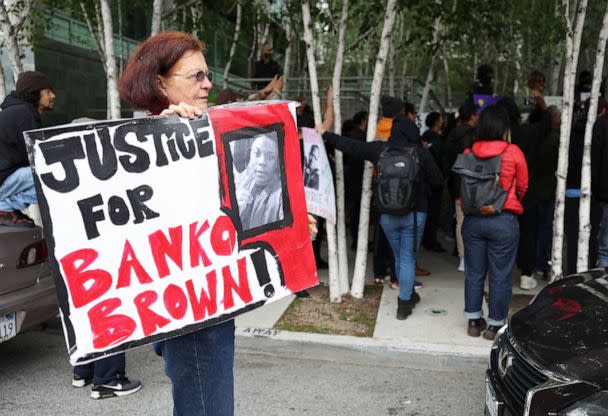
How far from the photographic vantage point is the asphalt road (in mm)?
4312

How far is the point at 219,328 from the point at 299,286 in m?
0.39

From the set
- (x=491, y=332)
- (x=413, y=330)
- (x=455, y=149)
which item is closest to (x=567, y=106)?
(x=491, y=332)

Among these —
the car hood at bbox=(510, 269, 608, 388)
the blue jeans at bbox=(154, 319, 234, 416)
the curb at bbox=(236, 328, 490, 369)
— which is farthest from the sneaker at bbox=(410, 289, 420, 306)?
the blue jeans at bbox=(154, 319, 234, 416)

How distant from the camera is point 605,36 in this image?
5.66 metres

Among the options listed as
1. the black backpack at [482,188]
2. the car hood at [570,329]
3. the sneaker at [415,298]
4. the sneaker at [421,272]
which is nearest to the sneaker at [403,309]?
the sneaker at [415,298]

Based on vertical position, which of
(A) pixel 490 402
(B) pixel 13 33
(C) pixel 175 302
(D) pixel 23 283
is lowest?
(A) pixel 490 402

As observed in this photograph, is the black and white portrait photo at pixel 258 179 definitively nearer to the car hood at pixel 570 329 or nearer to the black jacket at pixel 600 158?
the car hood at pixel 570 329

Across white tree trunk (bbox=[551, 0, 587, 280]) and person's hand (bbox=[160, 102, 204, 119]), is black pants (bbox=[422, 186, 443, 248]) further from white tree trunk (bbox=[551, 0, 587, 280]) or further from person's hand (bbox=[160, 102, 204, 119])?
person's hand (bbox=[160, 102, 204, 119])

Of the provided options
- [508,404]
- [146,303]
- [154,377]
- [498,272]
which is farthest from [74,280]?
[498,272]

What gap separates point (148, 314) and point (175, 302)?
100mm

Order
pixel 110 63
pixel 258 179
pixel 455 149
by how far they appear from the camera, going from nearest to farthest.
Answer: pixel 258 179 → pixel 110 63 → pixel 455 149

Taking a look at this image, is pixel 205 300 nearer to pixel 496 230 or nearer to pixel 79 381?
pixel 79 381

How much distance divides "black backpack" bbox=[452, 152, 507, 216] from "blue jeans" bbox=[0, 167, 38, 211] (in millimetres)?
3322

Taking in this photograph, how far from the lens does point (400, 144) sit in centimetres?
585
